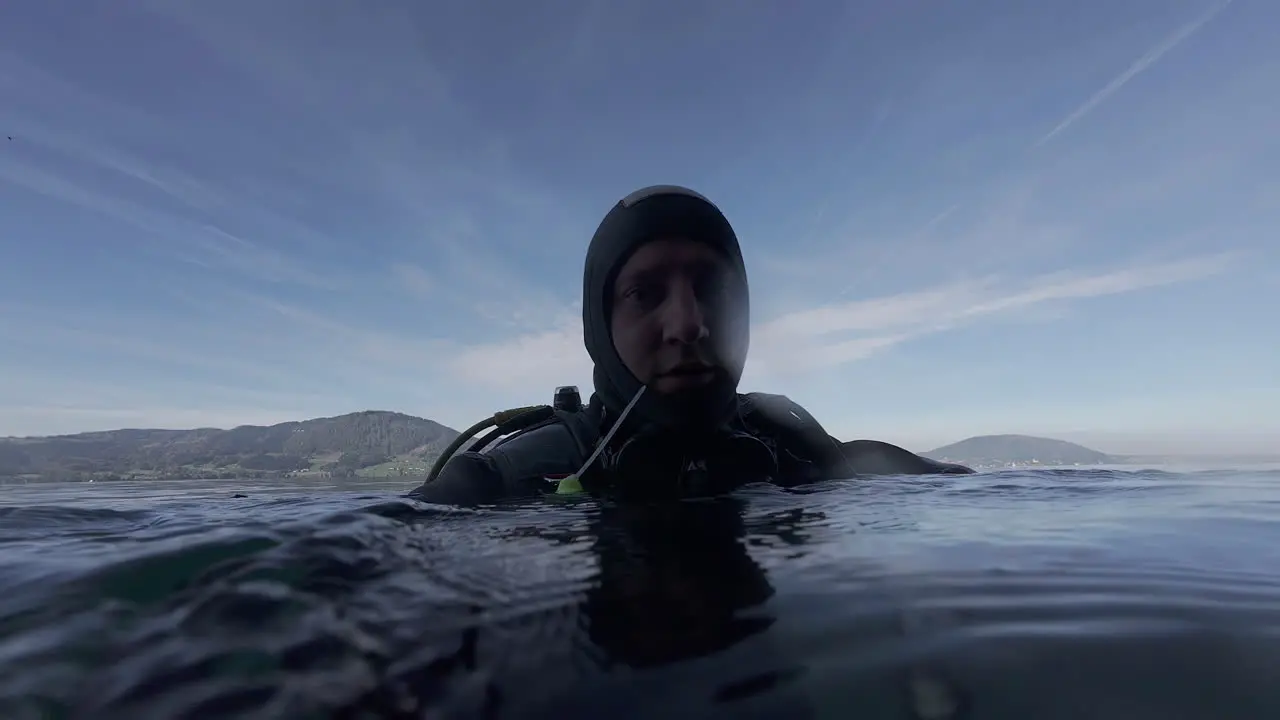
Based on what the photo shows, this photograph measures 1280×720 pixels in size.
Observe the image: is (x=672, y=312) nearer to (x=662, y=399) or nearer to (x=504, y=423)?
(x=662, y=399)

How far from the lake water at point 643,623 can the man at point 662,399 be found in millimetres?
1373

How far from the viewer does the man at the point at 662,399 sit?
Result: 12.0ft

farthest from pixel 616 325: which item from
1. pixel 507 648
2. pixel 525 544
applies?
pixel 507 648

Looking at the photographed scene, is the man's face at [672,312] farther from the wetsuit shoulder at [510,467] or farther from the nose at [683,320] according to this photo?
the wetsuit shoulder at [510,467]

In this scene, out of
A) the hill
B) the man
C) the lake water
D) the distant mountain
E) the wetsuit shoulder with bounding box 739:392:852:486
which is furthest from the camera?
the hill

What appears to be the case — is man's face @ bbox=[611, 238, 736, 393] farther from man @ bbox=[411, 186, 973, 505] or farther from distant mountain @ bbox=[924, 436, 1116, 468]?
distant mountain @ bbox=[924, 436, 1116, 468]

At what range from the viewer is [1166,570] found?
1.63 m

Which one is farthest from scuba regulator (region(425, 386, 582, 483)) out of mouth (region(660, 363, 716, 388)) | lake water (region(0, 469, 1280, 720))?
lake water (region(0, 469, 1280, 720))

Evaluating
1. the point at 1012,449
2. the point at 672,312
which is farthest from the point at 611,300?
the point at 1012,449

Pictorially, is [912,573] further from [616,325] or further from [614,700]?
[616,325]

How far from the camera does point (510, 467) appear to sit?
353cm

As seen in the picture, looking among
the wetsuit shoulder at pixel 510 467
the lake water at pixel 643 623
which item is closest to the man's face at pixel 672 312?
the wetsuit shoulder at pixel 510 467

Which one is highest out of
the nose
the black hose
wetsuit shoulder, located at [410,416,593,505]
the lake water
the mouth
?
the nose

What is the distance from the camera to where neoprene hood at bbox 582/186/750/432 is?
3.97 meters
